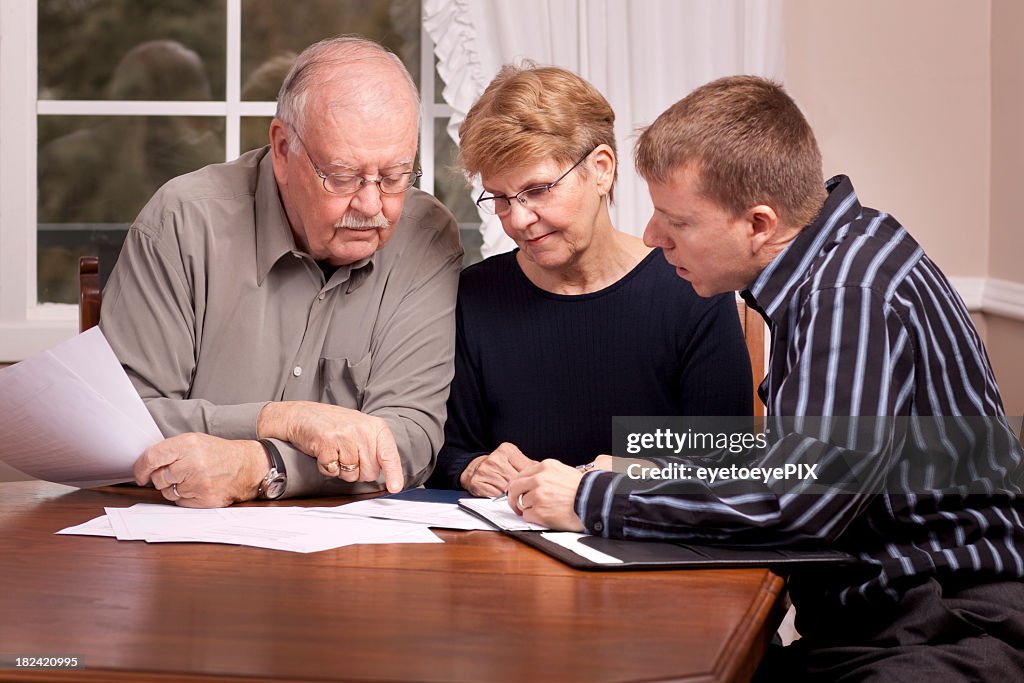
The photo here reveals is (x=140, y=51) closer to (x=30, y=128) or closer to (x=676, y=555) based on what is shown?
(x=30, y=128)

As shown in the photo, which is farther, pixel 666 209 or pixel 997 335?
pixel 997 335

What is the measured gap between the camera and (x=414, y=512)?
1.53 m

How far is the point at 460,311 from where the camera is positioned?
6.81 ft

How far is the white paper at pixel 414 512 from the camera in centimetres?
147

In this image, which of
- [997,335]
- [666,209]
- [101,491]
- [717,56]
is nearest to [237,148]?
[717,56]

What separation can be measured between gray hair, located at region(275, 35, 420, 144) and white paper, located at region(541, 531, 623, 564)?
33.6 inches

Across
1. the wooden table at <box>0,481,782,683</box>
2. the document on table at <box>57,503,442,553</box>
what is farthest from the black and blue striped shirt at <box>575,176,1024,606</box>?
the document on table at <box>57,503,442,553</box>

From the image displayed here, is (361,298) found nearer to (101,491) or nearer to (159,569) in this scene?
(101,491)

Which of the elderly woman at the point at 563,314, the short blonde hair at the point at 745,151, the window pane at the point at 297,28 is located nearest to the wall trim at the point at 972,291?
the elderly woman at the point at 563,314

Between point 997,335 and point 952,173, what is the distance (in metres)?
0.48

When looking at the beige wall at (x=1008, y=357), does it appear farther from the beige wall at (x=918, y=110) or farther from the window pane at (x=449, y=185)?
the window pane at (x=449, y=185)

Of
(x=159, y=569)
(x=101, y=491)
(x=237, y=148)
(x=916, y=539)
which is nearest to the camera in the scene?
(x=159, y=569)

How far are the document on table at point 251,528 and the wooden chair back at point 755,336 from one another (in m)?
1.01

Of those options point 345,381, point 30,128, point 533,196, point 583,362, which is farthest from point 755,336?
point 30,128
